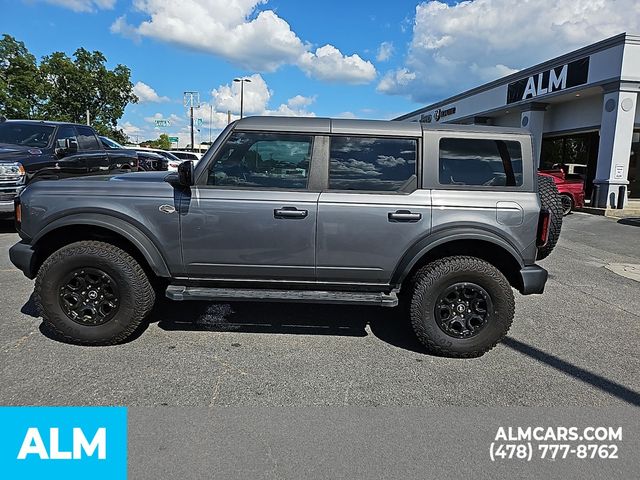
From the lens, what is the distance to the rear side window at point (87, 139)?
9286 mm

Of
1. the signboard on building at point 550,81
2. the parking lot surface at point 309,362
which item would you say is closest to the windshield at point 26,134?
the parking lot surface at point 309,362

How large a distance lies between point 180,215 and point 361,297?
1665 millimetres

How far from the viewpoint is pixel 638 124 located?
15.4 metres

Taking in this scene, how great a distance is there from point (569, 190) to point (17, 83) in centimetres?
4213

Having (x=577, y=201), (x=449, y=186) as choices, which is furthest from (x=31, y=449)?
(x=577, y=201)

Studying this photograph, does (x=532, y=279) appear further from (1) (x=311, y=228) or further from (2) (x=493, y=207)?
(1) (x=311, y=228)

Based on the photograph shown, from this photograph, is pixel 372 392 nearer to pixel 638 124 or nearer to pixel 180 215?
pixel 180 215

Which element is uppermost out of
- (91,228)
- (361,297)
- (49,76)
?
(49,76)

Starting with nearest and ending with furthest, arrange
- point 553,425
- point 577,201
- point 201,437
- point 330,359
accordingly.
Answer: point 201,437 < point 553,425 < point 330,359 < point 577,201

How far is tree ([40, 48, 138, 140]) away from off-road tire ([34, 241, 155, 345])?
42060mm

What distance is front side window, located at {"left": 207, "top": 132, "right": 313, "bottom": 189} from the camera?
369 cm

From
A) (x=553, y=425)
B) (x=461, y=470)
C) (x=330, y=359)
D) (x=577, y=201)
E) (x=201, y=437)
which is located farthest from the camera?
(x=577, y=201)

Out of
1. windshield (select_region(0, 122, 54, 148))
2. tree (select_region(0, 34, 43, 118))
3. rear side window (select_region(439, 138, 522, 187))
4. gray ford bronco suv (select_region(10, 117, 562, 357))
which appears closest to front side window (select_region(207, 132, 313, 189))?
gray ford bronco suv (select_region(10, 117, 562, 357))

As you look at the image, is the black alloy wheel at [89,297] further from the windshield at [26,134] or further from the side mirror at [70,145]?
the windshield at [26,134]
